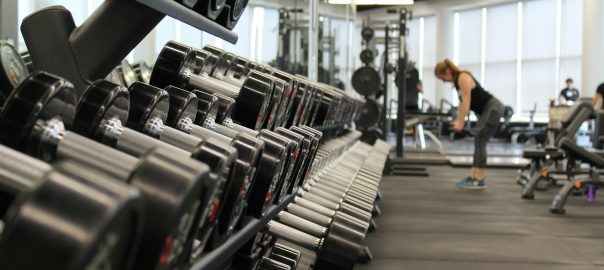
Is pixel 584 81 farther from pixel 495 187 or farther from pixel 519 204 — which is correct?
pixel 519 204

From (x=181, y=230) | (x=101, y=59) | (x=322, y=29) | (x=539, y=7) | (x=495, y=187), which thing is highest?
(x=539, y=7)

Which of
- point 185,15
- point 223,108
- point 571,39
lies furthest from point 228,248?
point 571,39

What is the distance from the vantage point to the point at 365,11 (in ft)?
67.5

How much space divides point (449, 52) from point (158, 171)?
17175mm

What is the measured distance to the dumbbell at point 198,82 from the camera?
1618 millimetres

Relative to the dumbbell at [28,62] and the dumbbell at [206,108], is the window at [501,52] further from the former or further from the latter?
the dumbbell at [28,62]

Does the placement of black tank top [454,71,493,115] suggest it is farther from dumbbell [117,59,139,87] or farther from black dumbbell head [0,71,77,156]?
black dumbbell head [0,71,77,156]

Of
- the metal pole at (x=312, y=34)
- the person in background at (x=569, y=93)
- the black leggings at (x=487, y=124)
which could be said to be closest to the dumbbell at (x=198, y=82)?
the metal pole at (x=312, y=34)

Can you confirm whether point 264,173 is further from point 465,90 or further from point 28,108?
point 465,90

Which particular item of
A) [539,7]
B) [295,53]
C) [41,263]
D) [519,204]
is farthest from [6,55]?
[539,7]

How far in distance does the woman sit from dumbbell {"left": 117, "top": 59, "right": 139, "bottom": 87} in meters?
5.37

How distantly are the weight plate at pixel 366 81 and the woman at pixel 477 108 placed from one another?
233cm

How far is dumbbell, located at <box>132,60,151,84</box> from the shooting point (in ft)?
6.37

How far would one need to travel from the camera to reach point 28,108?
2.50 ft
